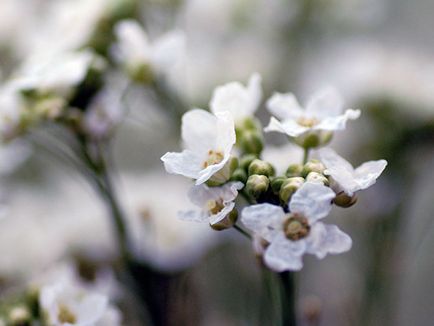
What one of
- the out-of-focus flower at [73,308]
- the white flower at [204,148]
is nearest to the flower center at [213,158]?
the white flower at [204,148]

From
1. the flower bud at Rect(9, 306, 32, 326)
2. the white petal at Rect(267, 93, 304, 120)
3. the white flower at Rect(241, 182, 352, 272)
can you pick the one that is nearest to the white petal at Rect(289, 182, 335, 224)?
the white flower at Rect(241, 182, 352, 272)

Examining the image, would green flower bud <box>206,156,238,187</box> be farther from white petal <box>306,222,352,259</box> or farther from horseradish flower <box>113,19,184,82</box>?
horseradish flower <box>113,19,184,82</box>

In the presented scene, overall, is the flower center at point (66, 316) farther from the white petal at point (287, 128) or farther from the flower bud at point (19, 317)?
the white petal at point (287, 128)

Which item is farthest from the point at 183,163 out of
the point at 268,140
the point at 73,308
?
the point at 268,140

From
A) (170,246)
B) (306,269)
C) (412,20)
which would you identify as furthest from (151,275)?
(412,20)

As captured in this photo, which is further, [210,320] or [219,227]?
[210,320]

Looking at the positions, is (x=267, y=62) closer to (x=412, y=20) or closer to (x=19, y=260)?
(x=19, y=260)

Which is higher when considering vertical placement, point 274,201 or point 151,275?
point 274,201

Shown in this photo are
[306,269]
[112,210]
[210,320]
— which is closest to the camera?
[112,210]
